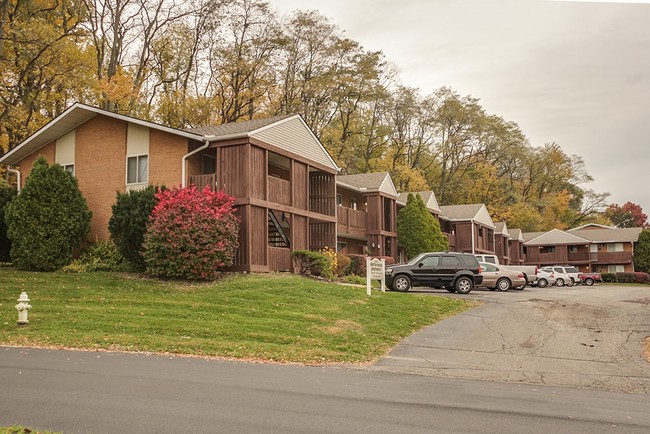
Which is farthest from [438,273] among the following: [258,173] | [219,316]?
[219,316]

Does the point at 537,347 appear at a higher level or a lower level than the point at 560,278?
lower

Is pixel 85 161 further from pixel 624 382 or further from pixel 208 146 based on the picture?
pixel 624 382

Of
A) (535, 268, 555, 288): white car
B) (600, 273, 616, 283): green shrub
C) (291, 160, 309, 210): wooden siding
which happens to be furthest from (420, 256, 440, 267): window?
(600, 273, 616, 283): green shrub

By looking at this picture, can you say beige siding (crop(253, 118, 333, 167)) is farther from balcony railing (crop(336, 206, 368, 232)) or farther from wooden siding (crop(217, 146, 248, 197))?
balcony railing (crop(336, 206, 368, 232))

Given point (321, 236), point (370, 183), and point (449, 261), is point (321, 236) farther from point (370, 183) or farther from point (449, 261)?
point (370, 183)

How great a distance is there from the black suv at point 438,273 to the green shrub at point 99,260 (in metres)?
10.8

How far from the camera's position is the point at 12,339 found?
13320 mm

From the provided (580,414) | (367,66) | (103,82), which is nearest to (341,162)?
(367,66)

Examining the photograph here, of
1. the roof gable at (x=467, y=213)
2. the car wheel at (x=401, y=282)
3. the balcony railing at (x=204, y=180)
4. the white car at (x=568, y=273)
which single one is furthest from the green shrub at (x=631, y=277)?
the balcony railing at (x=204, y=180)

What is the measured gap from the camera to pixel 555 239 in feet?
237

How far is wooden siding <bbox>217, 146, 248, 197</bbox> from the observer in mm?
23578

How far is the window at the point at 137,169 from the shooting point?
26.2m

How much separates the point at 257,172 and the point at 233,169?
3.00ft

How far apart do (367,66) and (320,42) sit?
15.2 feet
